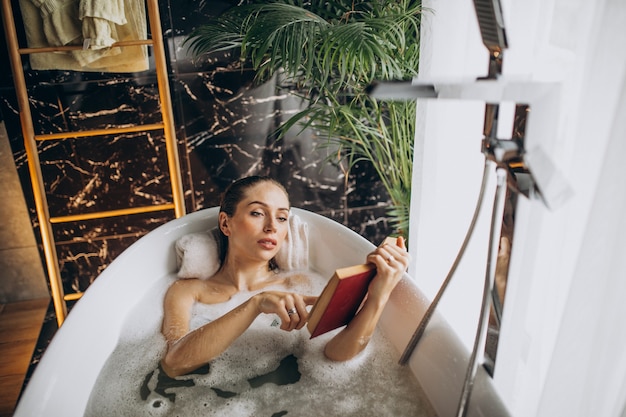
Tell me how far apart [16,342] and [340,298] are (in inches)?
68.9

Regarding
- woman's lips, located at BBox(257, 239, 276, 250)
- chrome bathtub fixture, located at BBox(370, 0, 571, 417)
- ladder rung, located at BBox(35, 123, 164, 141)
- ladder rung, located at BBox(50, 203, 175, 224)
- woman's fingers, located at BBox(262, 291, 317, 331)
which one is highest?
chrome bathtub fixture, located at BBox(370, 0, 571, 417)

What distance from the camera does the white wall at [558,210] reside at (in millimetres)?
948

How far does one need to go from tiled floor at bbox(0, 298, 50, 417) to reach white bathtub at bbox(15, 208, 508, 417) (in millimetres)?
702

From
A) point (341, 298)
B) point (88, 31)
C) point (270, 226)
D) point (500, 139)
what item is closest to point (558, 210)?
point (500, 139)

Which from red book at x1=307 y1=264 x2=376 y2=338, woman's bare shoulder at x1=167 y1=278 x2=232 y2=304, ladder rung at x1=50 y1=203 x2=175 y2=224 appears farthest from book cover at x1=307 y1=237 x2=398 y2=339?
ladder rung at x1=50 y1=203 x2=175 y2=224

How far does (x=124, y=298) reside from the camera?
1.73 metres

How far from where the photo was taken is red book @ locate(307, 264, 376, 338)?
4.39 feet

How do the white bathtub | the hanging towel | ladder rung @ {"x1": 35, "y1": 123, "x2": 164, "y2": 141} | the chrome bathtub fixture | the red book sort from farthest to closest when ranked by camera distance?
ladder rung @ {"x1": 35, "y1": 123, "x2": 164, "y2": 141}
the hanging towel
the red book
the white bathtub
the chrome bathtub fixture

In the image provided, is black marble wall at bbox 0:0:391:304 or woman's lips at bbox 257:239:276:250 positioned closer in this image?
woman's lips at bbox 257:239:276:250

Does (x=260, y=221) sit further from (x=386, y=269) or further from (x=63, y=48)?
(x=63, y=48)

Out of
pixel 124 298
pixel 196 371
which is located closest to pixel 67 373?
pixel 196 371

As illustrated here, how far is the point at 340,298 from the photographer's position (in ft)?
4.52

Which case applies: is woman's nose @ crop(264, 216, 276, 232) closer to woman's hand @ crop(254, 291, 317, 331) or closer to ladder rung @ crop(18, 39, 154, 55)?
woman's hand @ crop(254, 291, 317, 331)

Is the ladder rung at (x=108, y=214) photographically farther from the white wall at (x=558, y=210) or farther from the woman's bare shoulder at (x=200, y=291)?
the white wall at (x=558, y=210)
